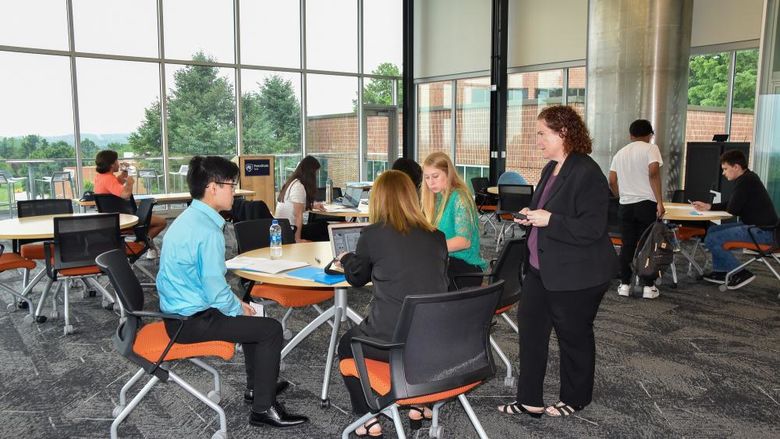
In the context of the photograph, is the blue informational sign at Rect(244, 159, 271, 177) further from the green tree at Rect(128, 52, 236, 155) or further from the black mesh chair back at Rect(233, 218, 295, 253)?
the black mesh chair back at Rect(233, 218, 295, 253)

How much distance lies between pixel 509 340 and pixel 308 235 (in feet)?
8.49

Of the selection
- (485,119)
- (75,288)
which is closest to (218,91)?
Answer: (485,119)

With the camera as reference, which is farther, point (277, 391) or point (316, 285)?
point (277, 391)

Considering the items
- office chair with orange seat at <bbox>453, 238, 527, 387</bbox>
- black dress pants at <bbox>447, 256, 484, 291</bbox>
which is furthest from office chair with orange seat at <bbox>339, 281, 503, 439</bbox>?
black dress pants at <bbox>447, 256, 484, 291</bbox>

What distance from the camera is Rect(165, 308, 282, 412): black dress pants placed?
9.64 feet

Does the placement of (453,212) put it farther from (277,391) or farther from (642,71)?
(642,71)

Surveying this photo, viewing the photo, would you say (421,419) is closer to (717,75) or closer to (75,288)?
(75,288)

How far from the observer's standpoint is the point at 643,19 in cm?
829

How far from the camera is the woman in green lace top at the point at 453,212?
3.73 m

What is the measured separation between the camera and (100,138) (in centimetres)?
1072

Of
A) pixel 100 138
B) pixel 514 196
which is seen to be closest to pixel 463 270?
pixel 514 196

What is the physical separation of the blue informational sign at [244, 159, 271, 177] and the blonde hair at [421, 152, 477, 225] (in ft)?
A: 26.3

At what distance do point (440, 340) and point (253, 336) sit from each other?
108 centimetres

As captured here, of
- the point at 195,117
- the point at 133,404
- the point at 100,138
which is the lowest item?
the point at 133,404
